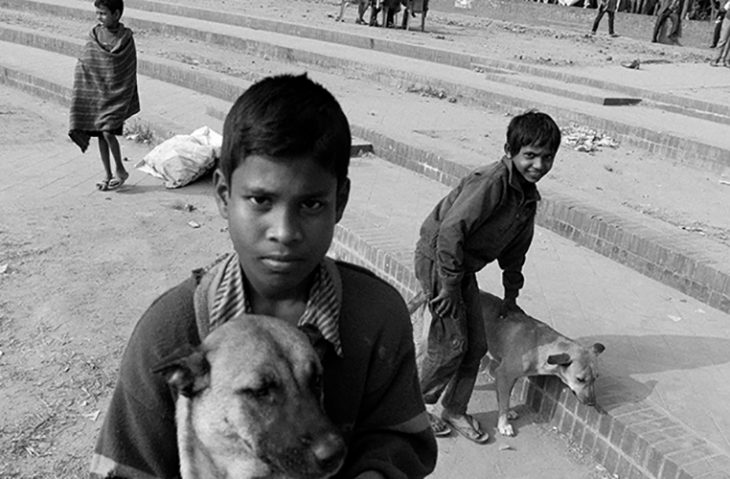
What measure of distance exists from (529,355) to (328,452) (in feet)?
8.80

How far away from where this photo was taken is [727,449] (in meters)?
3.30

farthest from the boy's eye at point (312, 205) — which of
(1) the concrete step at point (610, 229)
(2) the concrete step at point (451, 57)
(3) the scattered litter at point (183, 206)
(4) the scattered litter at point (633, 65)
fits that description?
(4) the scattered litter at point (633, 65)

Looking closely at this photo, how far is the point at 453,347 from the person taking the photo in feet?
11.9

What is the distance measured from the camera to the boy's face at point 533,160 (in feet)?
11.3

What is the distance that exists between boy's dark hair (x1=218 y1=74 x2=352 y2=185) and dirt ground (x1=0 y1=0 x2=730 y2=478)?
2.37m

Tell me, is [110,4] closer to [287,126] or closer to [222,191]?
[222,191]

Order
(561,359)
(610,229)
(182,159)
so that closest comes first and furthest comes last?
(561,359) < (610,229) < (182,159)

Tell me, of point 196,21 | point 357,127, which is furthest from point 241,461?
point 196,21

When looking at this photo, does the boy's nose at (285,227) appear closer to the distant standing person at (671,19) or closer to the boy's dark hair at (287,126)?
the boy's dark hair at (287,126)

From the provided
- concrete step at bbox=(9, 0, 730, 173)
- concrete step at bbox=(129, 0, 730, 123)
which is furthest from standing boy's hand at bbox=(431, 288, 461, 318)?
concrete step at bbox=(129, 0, 730, 123)

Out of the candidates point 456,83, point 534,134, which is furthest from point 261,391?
point 456,83

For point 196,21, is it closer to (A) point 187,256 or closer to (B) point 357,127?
(B) point 357,127

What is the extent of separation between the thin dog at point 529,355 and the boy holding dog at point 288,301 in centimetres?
226

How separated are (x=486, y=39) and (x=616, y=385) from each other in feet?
54.8
